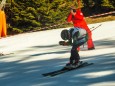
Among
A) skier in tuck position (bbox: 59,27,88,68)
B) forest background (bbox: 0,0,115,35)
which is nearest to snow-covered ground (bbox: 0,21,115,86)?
skier in tuck position (bbox: 59,27,88,68)

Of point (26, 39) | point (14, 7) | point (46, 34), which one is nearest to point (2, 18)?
point (26, 39)

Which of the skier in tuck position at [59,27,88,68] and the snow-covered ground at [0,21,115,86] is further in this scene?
the skier in tuck position at [59,27,88,68]

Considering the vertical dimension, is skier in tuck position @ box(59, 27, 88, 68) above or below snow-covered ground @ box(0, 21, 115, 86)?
above

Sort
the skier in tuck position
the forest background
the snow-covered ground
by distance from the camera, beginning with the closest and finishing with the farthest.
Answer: the snow-covered ground < the skier in tuck position < the forest background

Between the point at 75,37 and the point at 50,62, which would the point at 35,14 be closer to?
the point at 50,62

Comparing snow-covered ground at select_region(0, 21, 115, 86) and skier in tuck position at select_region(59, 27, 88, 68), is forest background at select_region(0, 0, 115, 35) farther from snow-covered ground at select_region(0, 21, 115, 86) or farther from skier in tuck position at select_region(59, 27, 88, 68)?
skier in tuck position at select_region(59, 27, 88, 68)

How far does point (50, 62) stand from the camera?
12930 mm

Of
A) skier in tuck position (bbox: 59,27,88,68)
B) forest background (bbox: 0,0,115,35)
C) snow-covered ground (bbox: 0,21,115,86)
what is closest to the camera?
snow-covered ground (bbox: 0,21,115,86)

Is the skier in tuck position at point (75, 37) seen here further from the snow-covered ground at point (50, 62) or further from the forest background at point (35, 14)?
the forest background at point (35, 14)

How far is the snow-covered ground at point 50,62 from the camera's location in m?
9.94

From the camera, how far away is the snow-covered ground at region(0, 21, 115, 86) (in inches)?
391

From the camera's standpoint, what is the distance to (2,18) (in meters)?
16.1

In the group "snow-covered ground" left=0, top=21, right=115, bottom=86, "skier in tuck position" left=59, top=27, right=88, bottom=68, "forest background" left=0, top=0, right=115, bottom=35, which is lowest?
"snow-covered ground" left=0, top=21, right=115, bottom=86

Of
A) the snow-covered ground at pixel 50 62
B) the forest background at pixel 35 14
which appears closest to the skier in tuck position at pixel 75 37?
the snow-covered ground at pixel 50 62
